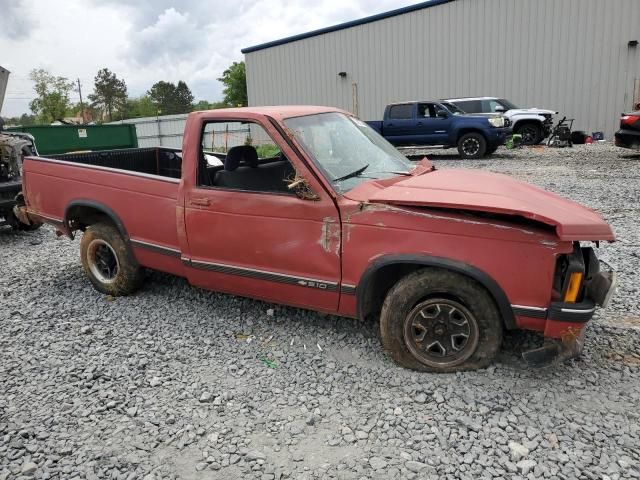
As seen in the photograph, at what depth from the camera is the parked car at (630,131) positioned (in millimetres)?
11922

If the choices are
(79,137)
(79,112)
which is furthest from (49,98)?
(79,137)

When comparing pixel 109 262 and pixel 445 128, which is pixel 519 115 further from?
pixel 109 262

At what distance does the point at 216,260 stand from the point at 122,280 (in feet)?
4.54

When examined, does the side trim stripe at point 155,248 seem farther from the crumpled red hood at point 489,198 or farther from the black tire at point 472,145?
the black tire at point 472,145

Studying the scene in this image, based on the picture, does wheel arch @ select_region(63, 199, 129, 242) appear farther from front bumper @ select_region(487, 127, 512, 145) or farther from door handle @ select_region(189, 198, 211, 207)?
front bumper @ select_region(487, 127, 512, 145)

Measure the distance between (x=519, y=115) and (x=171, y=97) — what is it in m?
93.5

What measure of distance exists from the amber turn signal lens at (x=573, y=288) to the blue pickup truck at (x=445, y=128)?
12873mm

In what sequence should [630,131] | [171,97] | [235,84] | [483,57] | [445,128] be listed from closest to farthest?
[630,131]
[445,128]
[483,57]
[235,84]
[171,97]

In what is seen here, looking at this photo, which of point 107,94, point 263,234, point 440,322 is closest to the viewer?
point 440,322

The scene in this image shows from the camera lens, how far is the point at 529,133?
17766 mm

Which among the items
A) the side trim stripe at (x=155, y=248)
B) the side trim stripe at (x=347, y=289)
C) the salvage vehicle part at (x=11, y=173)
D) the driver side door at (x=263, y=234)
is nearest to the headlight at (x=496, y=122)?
the salvage vehicle part at (x=11, y=173)

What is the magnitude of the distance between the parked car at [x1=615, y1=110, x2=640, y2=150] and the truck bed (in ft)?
35.8

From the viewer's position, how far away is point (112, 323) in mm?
4344

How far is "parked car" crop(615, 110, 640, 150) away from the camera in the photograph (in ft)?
39.1
